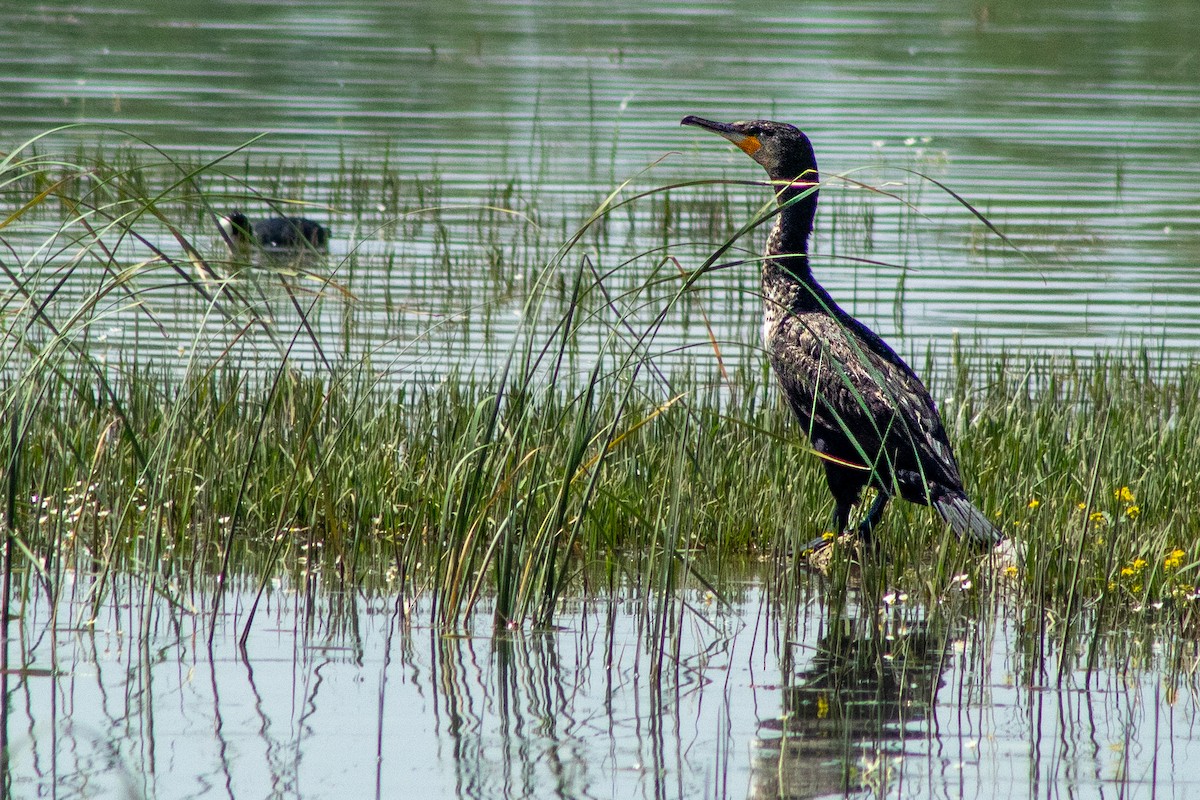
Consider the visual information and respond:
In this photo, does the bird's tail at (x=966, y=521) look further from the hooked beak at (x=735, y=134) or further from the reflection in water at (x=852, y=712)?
the hooked beak at (x=735, y=134)

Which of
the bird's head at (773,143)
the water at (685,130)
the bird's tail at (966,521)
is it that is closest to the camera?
the bird's tail at (966,521)

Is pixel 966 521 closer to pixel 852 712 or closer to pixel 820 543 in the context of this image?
pixel 820 543

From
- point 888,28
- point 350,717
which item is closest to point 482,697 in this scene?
point 350,717

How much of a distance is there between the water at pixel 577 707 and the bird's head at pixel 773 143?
2.11m

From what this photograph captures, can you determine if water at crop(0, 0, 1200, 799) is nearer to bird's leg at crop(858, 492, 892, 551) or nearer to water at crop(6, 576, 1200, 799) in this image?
water at crop(6, 576, 1200, 799)

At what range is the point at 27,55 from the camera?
20.5 meters

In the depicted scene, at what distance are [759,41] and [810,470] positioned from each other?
17877mm

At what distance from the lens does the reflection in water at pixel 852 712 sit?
12.4 feet

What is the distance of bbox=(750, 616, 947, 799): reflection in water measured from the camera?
377cm

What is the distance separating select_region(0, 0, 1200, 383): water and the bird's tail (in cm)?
102

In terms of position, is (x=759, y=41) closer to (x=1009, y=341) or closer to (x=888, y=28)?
(x=888, y=28)

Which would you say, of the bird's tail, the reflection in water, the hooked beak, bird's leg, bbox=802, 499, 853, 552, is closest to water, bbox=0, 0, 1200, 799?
the reflection in water

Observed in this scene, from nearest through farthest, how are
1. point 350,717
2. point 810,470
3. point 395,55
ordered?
point 350,717, point 810,470, point 395,55

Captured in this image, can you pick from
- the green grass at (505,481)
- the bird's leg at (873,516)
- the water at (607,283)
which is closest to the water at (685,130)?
the water at (607,283)
